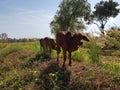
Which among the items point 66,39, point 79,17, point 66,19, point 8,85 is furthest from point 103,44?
point 79,17

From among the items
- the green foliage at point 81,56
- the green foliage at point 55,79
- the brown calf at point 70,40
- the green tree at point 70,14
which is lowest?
the green foliage at point 55,79

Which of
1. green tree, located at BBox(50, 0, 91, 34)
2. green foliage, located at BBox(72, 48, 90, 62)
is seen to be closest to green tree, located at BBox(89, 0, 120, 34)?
green tree, located at BBox(50, 0, 91, 34)

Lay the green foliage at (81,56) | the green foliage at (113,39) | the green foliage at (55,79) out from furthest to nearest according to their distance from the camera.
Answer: the green foliage at (81,56), the green foliage at (55,79), the green foliage at (113,39)

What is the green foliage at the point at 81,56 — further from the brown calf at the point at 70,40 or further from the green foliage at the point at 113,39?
the green foliage at the point at 113,39

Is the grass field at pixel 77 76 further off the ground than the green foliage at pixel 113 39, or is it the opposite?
the green foliage at pixel 113 39

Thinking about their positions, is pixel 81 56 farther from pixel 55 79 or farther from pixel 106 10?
pixel 106 10

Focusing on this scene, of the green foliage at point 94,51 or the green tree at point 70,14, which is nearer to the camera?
the green foliage at point 94,51

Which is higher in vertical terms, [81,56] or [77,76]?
[81,56]

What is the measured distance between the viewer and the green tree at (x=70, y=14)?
45.2 m

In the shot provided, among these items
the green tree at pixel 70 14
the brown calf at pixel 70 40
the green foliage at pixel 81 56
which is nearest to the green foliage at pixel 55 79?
the brown calf at pixel 70 40

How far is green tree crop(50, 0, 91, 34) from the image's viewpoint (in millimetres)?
45219

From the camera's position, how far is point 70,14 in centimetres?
4647

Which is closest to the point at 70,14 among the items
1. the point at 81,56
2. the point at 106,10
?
the point at 106,10

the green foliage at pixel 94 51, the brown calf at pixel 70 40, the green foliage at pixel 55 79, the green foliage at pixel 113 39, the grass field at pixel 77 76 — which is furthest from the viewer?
the green foliage at pixel 94 51
